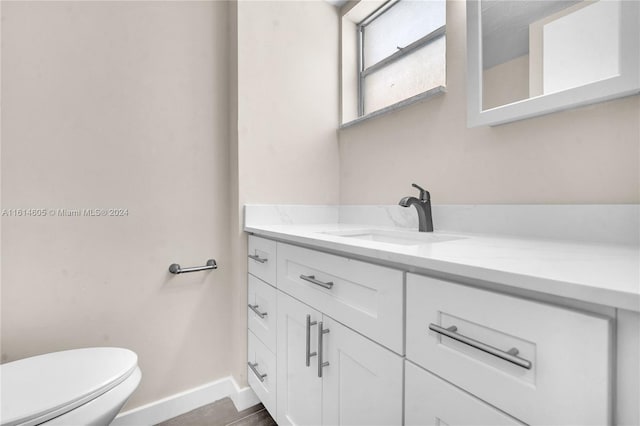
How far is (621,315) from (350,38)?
1923mm

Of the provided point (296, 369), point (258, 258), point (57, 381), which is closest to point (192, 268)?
point (258, 258)

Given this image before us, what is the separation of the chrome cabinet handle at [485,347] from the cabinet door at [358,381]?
0.48 ft

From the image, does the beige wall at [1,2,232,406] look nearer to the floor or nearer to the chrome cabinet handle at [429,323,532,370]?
the floor

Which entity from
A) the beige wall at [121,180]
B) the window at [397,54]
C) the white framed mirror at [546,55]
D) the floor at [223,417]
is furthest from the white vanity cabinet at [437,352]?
the window at [397,54]

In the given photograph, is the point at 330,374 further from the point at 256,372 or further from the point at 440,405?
the point at 256,372

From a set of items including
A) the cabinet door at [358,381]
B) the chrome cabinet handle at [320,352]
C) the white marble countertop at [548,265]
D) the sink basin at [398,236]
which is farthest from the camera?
the sink basin at [398,236]

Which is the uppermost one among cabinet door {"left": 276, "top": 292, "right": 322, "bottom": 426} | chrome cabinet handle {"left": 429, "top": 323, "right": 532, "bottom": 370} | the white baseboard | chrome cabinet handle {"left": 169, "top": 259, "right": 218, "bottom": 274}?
chrome cabinet handle {"left": 429, "top": 323, "right": 532, "bottom": 370}

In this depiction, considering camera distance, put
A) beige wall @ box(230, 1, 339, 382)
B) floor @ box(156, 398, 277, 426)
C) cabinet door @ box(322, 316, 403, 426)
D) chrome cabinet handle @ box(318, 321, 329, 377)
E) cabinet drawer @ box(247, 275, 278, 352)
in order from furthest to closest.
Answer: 1. beige wall @ box(230, 1, 339, 382)
2. floor @ box(156, 398, 277, 426)
3. cabinet drawer @ box(247, 275, 278, 352)
4. chrome cabinet handle @ box(318, 321, 329, 377)
5. cabinet door @ box(322, 316, 403, 426)

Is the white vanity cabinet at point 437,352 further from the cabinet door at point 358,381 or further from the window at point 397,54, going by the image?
the window at point 397,54

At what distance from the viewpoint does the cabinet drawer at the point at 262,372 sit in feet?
4.00

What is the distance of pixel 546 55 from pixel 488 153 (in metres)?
0.33

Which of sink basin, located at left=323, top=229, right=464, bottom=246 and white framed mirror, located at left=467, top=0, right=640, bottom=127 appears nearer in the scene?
white framed mirror, located at left=467, top=0, right=640, bottom=127

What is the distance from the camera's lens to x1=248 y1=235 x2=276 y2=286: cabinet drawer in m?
1.22

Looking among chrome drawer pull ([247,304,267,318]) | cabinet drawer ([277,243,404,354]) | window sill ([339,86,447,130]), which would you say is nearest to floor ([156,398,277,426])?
chrome drawer pull ([247,304,267,318])
